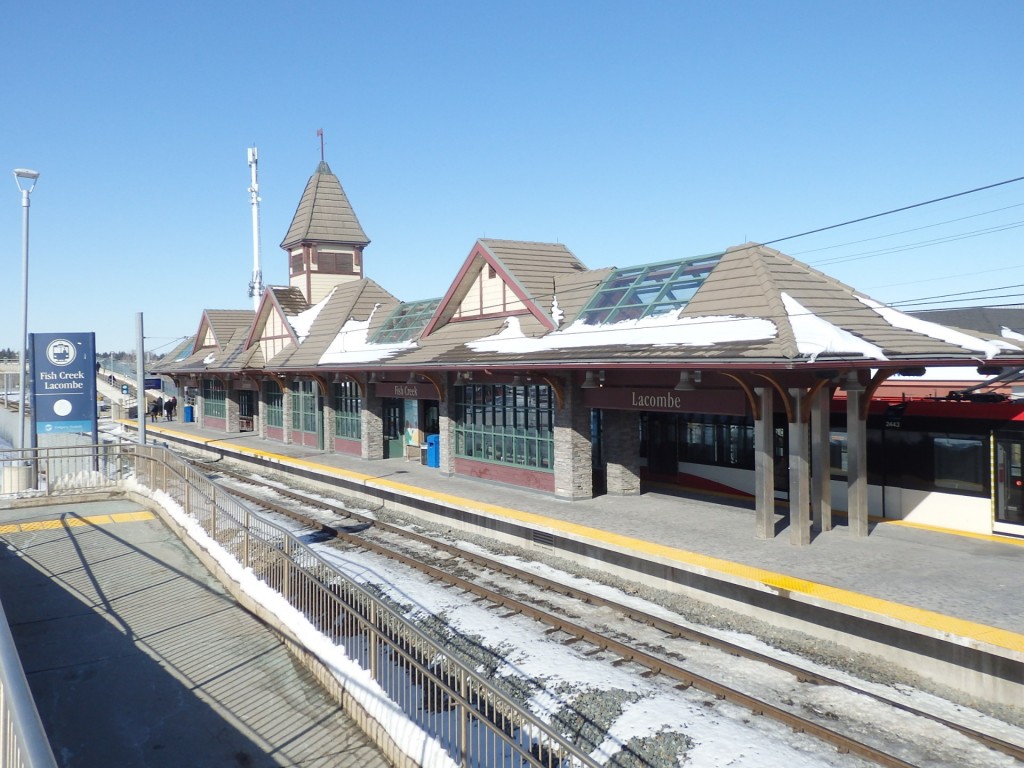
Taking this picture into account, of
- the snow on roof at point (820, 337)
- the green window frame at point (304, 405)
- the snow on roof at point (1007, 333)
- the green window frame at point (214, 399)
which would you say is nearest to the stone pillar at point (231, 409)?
the green window frame at point (214, 399)

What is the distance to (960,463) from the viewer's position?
→ 13.7 m

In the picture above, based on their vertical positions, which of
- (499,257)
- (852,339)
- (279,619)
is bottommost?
(279,619)

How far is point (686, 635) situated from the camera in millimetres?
10273

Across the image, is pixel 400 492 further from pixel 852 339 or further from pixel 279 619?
pixel 852 339

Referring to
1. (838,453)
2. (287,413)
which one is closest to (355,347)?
(287,413)

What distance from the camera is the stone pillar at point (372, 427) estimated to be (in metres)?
26.5

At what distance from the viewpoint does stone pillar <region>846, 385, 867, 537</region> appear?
13.4 m

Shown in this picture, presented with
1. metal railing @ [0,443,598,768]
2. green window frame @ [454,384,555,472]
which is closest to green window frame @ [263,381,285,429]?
green window frame @ [454,384,555,472]

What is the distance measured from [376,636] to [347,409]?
21.8 meters

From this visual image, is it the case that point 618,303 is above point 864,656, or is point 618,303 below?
above

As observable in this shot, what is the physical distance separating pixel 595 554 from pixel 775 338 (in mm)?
4963

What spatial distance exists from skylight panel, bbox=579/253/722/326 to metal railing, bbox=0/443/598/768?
28.2ft

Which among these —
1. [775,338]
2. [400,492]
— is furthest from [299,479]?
[775,338]

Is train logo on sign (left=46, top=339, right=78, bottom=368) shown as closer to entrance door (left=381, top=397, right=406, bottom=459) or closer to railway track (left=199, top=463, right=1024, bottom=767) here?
railway track (left=199, top=463, right=1024, bottom=767)
